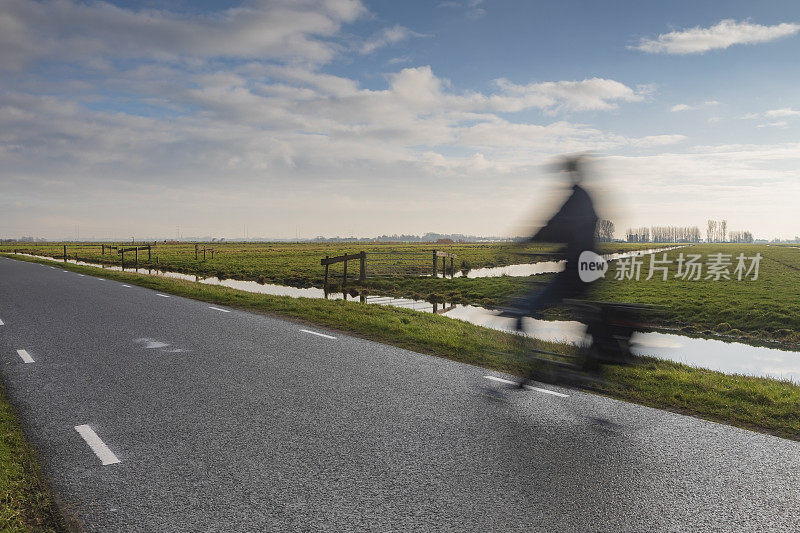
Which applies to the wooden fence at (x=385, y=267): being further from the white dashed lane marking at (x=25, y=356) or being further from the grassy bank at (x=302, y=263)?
the white dashed lane marking at (x=25, y=356)

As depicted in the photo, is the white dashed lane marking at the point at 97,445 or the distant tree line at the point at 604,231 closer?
the white dashed lane marking at the point at 97,445

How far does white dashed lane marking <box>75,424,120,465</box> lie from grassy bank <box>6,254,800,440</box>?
16.1 ft

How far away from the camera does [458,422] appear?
17.1 feet

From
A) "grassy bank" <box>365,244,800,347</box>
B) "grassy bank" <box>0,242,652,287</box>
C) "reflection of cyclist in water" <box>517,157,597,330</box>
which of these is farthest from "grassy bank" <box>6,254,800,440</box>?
"grassy bank" <box>0,242,652,287</box>

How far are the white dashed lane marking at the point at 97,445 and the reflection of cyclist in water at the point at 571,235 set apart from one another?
440 centimetres

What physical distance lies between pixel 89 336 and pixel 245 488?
7.71m

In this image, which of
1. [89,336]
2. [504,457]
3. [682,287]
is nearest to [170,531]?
[504,457]

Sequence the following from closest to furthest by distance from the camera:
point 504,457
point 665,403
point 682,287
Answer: point 504,457
point 665,403
point 682,287

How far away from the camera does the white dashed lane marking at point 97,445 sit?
14.2 feet

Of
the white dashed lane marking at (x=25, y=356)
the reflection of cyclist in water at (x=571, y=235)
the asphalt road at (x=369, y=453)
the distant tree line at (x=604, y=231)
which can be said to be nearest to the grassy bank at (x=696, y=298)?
the reflection of cyclist in water at (x=571, y=235)

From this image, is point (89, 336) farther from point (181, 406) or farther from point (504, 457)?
point (504, 457)

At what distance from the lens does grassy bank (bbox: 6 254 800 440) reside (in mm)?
5805

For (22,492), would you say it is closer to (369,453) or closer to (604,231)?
(369,453)

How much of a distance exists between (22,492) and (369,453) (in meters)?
2.43
